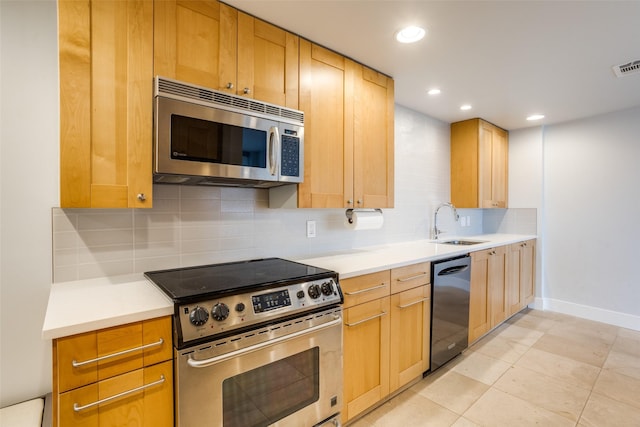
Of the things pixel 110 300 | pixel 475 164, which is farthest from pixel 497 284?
pixel 110 300

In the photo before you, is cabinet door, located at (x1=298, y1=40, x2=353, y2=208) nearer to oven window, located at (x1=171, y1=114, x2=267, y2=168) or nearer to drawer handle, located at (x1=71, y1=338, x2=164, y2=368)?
oven window, located at (x1=171, y1=114, x2=267, y2=168)

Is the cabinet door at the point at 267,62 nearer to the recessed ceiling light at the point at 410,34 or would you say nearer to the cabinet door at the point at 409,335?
the recessed ceiling light at the point at 410,34

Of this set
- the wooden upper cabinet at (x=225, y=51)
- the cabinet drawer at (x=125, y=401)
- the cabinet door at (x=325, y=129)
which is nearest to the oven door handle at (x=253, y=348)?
the cabinet drawer at (x=125, y=401)

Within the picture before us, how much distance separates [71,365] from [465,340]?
8.94 ft

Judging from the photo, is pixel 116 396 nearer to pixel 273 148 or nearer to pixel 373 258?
pixel 273 148

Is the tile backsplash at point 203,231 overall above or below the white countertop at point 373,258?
above

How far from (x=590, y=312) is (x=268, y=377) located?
411cm

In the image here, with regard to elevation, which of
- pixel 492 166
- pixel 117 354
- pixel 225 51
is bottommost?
pixel 117 354

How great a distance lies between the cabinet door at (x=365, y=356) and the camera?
5.85ft

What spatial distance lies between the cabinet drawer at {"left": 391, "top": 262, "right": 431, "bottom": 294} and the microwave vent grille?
1.15m

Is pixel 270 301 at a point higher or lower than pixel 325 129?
lower

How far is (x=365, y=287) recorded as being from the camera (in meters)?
1.86

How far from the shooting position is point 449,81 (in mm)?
2594

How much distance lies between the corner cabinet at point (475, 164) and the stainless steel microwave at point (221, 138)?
2624 millimetres
